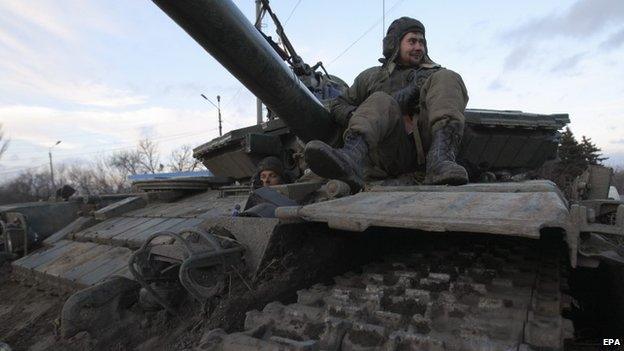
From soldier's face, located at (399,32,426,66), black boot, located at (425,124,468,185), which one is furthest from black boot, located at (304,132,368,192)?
soldier's face, located at (399,32,426,66)

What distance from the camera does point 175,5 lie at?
224 cm

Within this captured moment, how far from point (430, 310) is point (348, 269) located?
31.7 inches

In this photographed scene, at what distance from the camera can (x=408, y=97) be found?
12.7ft

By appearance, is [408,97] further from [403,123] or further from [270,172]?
[270,172]

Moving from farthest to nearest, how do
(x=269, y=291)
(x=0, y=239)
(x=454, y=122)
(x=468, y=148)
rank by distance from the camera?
(x=0, y=239)
(x=468, y=148)
(x=454, y=122)
(x=269, y=291)

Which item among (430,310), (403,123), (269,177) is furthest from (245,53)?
(269,177)

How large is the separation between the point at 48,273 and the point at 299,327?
341 cm

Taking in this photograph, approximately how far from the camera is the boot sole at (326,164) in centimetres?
265

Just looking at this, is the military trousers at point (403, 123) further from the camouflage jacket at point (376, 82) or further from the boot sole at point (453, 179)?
the boot sole at point (453, 179)

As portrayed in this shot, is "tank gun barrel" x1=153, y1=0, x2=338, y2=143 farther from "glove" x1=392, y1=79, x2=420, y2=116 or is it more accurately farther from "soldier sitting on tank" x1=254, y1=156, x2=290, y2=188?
"soldier sitting on tank" x1=254, y1=156, x2=290, y2=188

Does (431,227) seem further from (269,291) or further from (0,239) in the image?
(0,239)

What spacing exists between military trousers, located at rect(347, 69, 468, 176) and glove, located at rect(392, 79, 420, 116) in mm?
99

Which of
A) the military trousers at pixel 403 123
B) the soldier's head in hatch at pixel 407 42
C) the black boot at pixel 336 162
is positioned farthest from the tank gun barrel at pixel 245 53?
the soldier's head in hatch at pixel 407 42

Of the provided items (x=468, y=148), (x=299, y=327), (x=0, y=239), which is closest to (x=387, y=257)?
(x=299, y=327)
